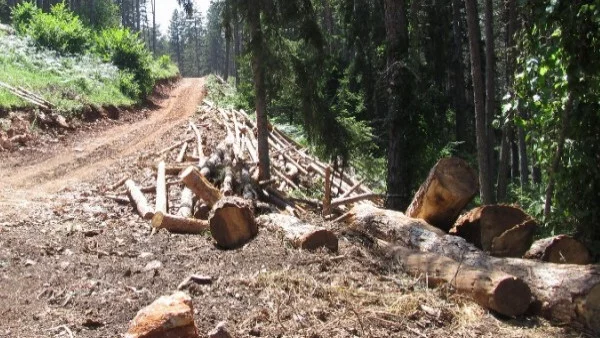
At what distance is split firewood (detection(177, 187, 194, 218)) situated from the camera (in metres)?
9.57

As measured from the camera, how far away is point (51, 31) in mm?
28969

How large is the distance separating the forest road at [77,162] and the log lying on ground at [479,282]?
729 cm

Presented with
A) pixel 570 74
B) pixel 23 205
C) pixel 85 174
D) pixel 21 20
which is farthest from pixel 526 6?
pixel 21 20

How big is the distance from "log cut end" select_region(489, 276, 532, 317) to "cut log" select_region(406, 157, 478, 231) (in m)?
2.00

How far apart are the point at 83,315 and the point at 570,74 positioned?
5.09 metres

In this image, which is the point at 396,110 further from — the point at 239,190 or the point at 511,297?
the point at 511,297

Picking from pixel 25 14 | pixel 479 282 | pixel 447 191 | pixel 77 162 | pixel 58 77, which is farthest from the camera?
pixel 25 14

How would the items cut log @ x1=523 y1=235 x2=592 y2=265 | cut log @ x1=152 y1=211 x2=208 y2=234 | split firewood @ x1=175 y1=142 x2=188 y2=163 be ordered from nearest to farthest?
cut log @ x1=523 y1=235 x2=592 y2=265 → cut log @ x1=152 y1=211 x2=208 y2=234 → split firewood @ x1=175 y1=142 x2=188 y2=163

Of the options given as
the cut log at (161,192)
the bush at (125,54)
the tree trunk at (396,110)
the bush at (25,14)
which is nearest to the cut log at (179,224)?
the cut log at (161,192)

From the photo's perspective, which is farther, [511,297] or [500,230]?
[500,230]

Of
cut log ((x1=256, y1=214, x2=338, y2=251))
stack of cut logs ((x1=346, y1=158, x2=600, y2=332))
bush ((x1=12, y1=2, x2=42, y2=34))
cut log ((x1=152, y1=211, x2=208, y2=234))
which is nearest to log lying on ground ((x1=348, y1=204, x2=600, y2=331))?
stack of cut logs ((x1=346, y1=158, x2=600, y2=332))

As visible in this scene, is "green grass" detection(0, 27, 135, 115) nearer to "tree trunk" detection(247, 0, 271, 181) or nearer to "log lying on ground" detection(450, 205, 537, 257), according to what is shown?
"tree trunk" detection(247, 0, 271, 181)

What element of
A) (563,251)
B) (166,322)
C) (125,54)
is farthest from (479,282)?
(125,54)

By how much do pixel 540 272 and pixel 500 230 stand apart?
1.23 m
